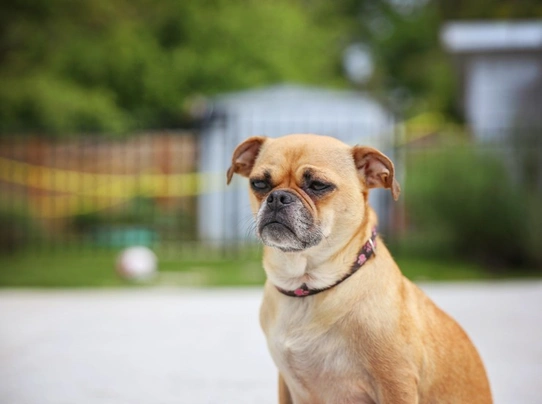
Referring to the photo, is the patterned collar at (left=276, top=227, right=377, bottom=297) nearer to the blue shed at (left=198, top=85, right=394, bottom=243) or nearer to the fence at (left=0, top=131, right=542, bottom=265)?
the fence at (left=0, top=131, right=542, bottom=265)

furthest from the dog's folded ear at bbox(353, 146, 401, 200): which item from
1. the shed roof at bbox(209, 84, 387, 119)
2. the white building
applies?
the shed roof at bbox(209, 84, 387, 119)

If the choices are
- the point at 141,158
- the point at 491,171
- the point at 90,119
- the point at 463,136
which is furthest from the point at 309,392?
the point at 90,119

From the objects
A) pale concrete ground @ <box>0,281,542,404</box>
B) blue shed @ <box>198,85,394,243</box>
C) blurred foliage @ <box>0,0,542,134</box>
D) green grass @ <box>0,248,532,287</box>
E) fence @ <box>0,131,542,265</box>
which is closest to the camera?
pale concrete ground @ <box>0,281,542,404</box>

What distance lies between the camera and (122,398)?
12.0ft

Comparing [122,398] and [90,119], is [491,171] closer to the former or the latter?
[122,398]

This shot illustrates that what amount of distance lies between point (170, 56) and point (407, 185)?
13.0m

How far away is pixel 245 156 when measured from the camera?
299 cm

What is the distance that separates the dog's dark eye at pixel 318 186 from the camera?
2.56 meters

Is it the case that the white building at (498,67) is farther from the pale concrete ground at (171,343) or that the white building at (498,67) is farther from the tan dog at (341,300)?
the tan dog at (341,300)

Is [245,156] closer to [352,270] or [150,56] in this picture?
[352,270]

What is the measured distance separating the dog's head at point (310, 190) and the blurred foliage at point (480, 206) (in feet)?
22.6

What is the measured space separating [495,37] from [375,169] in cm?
869

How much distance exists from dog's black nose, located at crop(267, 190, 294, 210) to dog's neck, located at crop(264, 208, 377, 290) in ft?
0.62

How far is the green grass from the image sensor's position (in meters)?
8.23
